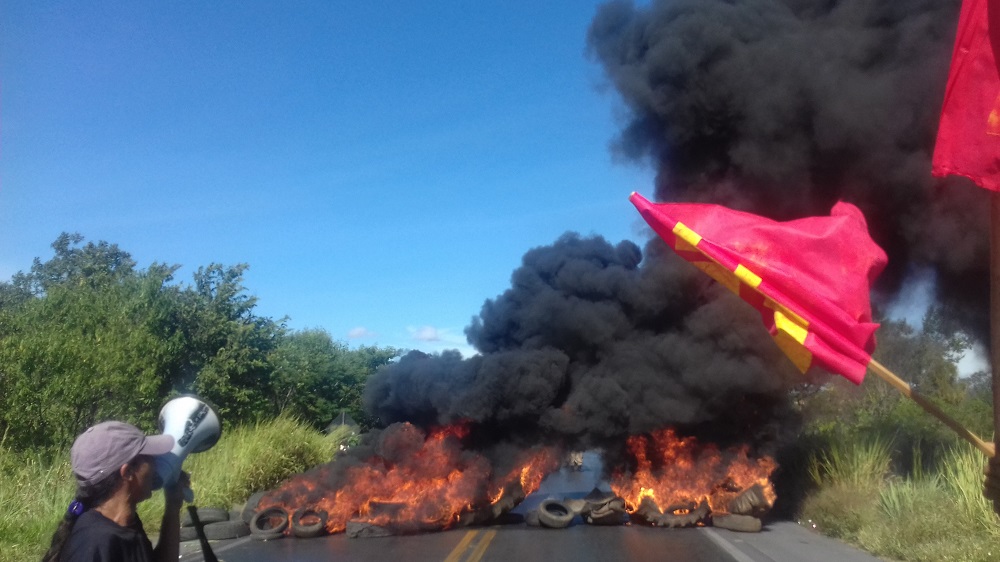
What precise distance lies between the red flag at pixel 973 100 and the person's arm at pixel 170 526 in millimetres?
3519

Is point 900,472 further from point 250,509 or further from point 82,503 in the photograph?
point 82,503

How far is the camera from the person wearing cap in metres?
2.66

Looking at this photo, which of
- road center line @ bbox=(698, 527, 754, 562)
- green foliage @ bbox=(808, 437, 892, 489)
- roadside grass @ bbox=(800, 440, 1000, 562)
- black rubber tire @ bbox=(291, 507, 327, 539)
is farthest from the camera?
green foliage @ bbox=(808, 437, 892, 489)

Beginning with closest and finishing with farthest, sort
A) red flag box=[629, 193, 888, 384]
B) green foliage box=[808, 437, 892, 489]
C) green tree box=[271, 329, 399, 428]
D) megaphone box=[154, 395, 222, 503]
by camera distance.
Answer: megaphone box=[154, 395, 222, 503]
red flag box=[629, 193, 888, 384]
green foliage box=[808, 437, 892, 489]
green tree box=[271, 329, 399, 428]

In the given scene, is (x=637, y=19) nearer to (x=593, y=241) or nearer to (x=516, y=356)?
(x=593, y=241)

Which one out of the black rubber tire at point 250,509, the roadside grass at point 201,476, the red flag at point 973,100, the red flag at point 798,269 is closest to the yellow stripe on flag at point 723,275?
the red flag at point 798,269

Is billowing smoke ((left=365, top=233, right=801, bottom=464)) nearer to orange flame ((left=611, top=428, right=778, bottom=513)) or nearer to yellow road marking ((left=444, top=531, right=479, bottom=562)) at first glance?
orange flame ((left=611, top=428, right=778, bottom=513))

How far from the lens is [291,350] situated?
28.5 m

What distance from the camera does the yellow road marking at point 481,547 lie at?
394 inches

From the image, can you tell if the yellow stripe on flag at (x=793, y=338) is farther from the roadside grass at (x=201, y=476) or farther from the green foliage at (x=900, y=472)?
the roadside grass at (x=201, y=476)

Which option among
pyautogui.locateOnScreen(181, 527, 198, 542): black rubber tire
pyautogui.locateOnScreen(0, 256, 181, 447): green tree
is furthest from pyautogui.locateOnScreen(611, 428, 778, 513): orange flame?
pyautogui.locateOnScreen(0, 256, 181, 447): green tree

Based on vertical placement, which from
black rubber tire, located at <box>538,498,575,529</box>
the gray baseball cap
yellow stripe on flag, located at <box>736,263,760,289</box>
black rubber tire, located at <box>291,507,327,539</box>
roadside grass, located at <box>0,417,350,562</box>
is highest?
yellow stripe on flag, located at <box>736,263,760,289</box>

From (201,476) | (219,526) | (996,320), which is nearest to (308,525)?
(219,526)

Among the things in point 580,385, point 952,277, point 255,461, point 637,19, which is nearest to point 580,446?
point 580,385
